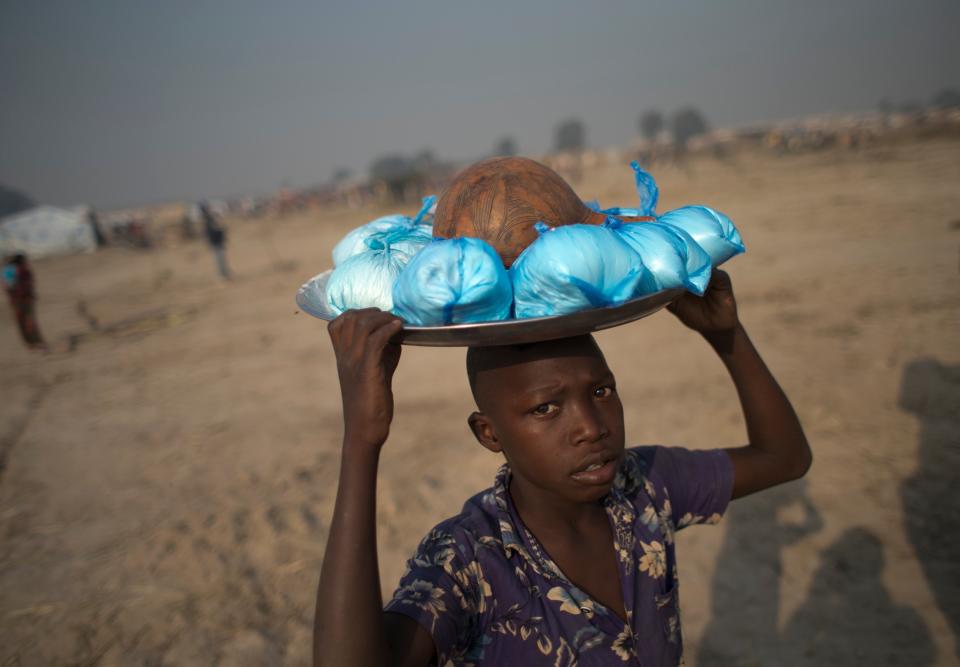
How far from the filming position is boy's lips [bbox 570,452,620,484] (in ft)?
4.12

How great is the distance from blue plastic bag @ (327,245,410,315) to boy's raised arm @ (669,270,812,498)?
896 mm

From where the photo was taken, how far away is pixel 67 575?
3818 mm

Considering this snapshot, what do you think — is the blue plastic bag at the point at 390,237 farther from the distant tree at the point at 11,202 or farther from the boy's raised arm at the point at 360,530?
the distant tree at the point at 11,202

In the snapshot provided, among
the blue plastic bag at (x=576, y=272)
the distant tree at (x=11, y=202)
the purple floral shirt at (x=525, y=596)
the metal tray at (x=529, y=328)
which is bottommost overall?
the purple floral shirt at (x=525, y=596)

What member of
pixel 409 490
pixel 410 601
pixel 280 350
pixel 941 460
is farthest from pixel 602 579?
pixel 280 350

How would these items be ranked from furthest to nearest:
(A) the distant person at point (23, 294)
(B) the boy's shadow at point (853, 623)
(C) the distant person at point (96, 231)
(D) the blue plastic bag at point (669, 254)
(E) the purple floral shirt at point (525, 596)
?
(C) the distant person at point (96, 231) < (A) the distant person at point (23, 294) < (B) the boy's shadow at point (853, 623) < (E) the purple floral shirt at point (525, 596) < (D) the blue plastic bag at point (669, 254)

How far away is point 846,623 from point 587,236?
3.02 meters

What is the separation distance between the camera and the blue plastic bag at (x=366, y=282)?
1192mm

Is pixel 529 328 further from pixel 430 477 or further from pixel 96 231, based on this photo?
pixel 96 231

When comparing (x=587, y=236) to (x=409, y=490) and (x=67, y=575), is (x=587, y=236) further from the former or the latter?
(x=67, y=575)

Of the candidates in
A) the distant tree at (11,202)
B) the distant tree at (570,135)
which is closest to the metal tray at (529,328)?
the distant tree at (11,202)

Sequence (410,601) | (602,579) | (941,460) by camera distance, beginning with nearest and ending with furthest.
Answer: (410,601), (602,579), (941,460)

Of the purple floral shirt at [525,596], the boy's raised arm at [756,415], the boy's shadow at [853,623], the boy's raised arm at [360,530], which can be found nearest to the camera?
the boy's raised arm at [360,530]

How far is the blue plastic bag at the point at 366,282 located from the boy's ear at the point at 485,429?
434mm
